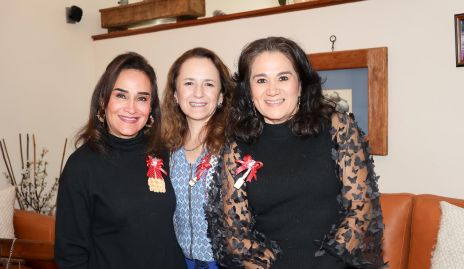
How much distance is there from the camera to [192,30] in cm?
382

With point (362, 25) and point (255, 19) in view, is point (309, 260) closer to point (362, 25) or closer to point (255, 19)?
point (362, 25)

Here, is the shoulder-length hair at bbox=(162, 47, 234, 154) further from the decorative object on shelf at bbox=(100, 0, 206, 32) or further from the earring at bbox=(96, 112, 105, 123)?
the decorative object on shelf at bbox=(100, 0, 206, 32)

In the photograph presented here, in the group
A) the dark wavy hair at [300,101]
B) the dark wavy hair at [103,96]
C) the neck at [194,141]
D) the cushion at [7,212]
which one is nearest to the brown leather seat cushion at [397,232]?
the dark wavy hair at [300,101]

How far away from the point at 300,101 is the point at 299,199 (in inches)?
15.1

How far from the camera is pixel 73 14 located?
4.18 meters

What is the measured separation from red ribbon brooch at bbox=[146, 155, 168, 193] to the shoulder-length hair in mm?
152

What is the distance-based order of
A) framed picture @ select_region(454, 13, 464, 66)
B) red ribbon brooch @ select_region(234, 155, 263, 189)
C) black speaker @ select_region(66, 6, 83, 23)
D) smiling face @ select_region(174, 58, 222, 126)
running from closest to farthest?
red ribbon brooch @ select_region(234, 155, 263, 189) < smiling face @ select_region(174, 58, 222, 126) < framed picture @ select_region(454, 13, 464, 66) < black speaker @ select_region(66, 6, 83, 23)

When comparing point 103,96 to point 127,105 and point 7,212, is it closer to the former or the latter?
point 127,105

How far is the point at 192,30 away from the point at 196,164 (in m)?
2.06

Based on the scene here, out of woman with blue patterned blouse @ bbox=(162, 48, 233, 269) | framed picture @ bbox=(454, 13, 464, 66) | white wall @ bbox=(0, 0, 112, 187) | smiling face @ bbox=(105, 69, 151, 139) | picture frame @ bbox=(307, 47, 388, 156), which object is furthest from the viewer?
white wall @ bbox=(0, 0, 112, 187)

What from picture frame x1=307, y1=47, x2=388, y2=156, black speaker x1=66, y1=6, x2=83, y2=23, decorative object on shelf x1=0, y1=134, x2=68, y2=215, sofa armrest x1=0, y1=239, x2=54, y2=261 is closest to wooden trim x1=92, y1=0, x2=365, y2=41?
black speaker x1=66, y1=6, x2=83, y2=23

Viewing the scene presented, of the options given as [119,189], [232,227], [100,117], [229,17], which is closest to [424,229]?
[232,227]

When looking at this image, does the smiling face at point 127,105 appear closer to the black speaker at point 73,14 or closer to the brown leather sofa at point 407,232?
the brown leather sofa at point 407,232

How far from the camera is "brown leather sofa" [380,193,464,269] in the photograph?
2.32 metres
